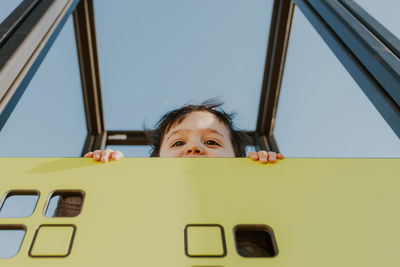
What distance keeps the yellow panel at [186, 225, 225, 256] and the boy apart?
2.02 feet

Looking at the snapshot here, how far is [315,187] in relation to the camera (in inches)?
18.2

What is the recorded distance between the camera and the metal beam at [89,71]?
51.8 inches

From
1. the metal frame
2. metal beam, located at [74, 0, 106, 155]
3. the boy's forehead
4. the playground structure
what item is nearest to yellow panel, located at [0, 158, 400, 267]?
the playground structure

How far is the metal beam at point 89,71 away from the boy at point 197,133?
9.9 inches

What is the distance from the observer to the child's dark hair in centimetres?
127

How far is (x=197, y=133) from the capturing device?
109cm

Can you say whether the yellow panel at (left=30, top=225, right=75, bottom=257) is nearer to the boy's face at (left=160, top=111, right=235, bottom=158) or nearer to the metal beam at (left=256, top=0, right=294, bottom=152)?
the boy's face at (left=160, top=111, right=235, bottom=158)

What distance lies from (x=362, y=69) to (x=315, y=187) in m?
0.29

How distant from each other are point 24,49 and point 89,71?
0.81 m

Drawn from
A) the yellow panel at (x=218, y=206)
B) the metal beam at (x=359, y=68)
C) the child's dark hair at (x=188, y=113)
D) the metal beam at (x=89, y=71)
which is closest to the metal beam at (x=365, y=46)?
the metal beam at (x=359, y=68)

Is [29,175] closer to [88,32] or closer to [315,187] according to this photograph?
[315,187]

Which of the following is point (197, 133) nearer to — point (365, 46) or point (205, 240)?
point (365, 46)

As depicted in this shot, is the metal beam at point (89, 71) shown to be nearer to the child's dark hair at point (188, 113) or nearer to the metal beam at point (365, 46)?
the child's dark hair at point (188, 113)

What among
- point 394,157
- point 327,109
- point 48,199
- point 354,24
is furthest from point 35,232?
point 327,109
